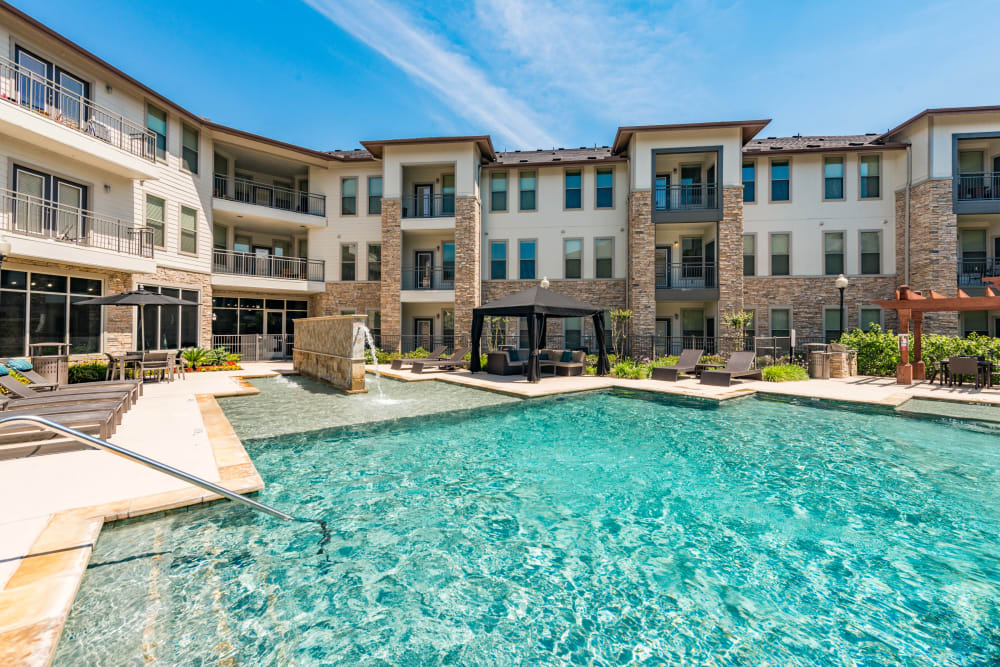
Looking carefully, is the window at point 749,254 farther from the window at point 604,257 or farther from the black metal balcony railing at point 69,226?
the black metal balcony railing at point 69,226

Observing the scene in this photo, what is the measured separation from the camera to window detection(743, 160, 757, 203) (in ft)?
60.6

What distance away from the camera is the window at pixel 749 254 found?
1862 cm

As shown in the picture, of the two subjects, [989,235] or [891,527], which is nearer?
[891,527]

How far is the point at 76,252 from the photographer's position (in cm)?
1132

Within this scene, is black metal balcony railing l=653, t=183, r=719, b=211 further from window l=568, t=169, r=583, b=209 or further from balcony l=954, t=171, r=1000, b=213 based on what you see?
balcony l=954, t=171, r=1000, b=213

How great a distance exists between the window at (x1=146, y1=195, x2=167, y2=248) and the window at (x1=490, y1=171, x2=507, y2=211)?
512 inches

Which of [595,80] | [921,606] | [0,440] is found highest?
[595,80]

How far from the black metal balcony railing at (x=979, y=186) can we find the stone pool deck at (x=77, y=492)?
13355mm

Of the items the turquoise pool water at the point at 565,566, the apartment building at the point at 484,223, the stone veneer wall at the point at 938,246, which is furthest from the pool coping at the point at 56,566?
the stone veneer wall at the point at 938,246

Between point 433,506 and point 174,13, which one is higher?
point 174,13

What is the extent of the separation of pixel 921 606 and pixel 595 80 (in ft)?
46.8

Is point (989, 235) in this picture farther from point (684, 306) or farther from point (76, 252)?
point (76, 252)

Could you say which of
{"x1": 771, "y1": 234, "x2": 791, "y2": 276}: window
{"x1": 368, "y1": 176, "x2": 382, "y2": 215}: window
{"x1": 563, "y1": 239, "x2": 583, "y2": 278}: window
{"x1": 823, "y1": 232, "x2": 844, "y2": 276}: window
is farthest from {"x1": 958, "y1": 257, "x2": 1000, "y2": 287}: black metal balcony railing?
{"x1": 368, "y1": 176, "x2": 382, "y2": 215}: window

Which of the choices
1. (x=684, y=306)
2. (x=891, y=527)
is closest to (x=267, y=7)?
(x=891, y=527)
